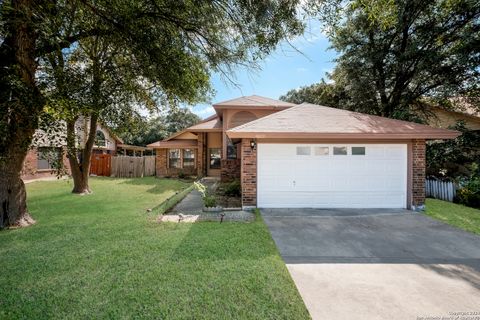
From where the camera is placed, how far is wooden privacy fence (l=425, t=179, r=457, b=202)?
968 centimetres

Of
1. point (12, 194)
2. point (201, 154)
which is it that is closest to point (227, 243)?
point (12, 194)

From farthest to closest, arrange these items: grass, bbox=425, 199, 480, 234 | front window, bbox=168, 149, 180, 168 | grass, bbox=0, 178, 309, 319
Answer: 1. front window, bbox=168, 149, 180, 168
2. grass, bbox=425, 199, 480, 234
3. grass, bbox=0, 178, 309, 319

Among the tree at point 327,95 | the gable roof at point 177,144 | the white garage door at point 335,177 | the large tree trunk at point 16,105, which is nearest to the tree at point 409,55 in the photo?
the tree at point 327,95

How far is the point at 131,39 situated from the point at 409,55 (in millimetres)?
13321

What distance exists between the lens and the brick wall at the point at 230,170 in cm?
1384

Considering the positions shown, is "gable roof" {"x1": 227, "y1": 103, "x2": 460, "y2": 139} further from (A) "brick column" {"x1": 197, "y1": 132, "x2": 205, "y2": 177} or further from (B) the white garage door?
(A) "brick column" {"x1": 197, "y1": 132, "x2": 205, "y2": 177}

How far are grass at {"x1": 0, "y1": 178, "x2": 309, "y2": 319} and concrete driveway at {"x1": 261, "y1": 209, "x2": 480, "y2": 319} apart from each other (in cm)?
46

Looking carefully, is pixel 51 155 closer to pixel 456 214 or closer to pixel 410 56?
pixel 456 214

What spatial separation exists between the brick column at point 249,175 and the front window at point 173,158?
1328 centimetres

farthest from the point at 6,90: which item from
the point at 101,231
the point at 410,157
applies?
the point at 410,157

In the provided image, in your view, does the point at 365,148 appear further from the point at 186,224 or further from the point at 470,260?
the point at 186,224

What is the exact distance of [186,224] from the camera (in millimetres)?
6227

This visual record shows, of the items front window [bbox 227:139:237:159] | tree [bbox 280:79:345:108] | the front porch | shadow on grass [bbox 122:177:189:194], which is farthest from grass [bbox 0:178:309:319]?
tree [bbox 280:79:345:108]

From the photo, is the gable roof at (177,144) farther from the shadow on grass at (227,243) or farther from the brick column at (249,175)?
the shadow on grass at (227,243)
